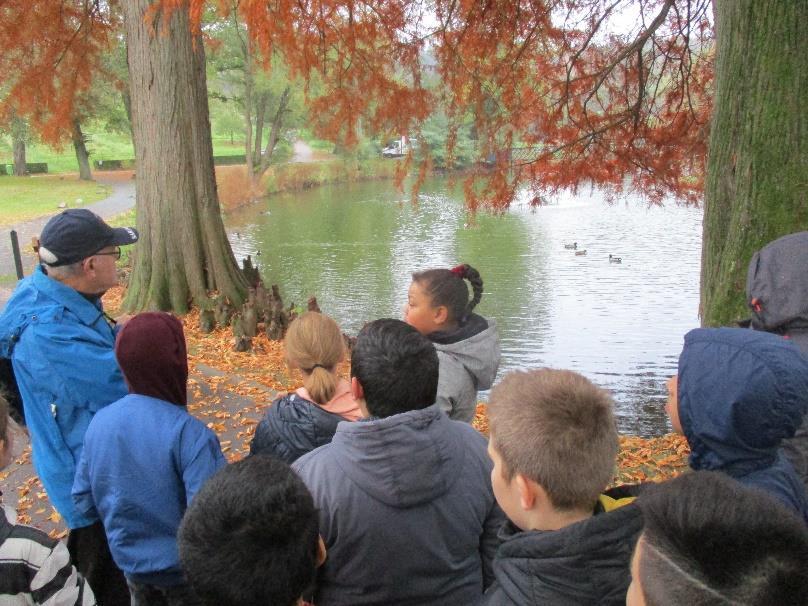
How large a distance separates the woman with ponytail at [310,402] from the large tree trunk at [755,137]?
9.33ft

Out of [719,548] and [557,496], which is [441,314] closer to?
[557,496]

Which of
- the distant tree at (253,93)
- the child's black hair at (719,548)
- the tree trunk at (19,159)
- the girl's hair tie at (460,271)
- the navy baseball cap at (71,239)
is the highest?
the distant tree at (253,93)

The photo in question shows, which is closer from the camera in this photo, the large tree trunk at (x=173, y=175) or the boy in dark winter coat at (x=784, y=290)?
the boy in dark winter coat at (x=784, y=290)

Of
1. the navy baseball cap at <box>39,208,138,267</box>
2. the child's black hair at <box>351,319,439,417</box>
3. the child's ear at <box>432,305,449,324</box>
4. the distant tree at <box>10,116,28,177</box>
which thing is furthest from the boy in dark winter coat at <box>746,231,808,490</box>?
the distant tree at <box>10,116,28,177</box>

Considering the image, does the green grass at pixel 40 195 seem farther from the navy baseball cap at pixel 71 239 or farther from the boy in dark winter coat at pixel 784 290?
the boy in dark winter coat at pixel 784 290

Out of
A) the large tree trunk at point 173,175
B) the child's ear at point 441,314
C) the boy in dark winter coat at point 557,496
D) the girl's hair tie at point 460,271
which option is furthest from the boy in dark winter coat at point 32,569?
the large tree trunk at point 173,175

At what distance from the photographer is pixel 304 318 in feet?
8.00

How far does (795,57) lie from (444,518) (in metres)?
3.64

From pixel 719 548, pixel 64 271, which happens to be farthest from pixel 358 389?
pixel 64 271

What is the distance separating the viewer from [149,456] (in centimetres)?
199

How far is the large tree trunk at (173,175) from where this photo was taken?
313 inches

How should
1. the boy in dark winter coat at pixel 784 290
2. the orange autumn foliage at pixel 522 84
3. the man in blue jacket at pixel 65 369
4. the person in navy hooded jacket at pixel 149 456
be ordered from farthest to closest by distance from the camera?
the orange autumn foliage at pixel 522 84, the man in blue jacket at pixel 65 369, the boy in dark winter coat at pixel 784 290, the person in navy hooded jacket at pixel 149 456

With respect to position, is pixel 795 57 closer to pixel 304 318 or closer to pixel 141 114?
pixel 304 318

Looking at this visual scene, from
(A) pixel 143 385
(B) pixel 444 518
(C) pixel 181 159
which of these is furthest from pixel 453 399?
(C) pixel 181 159
